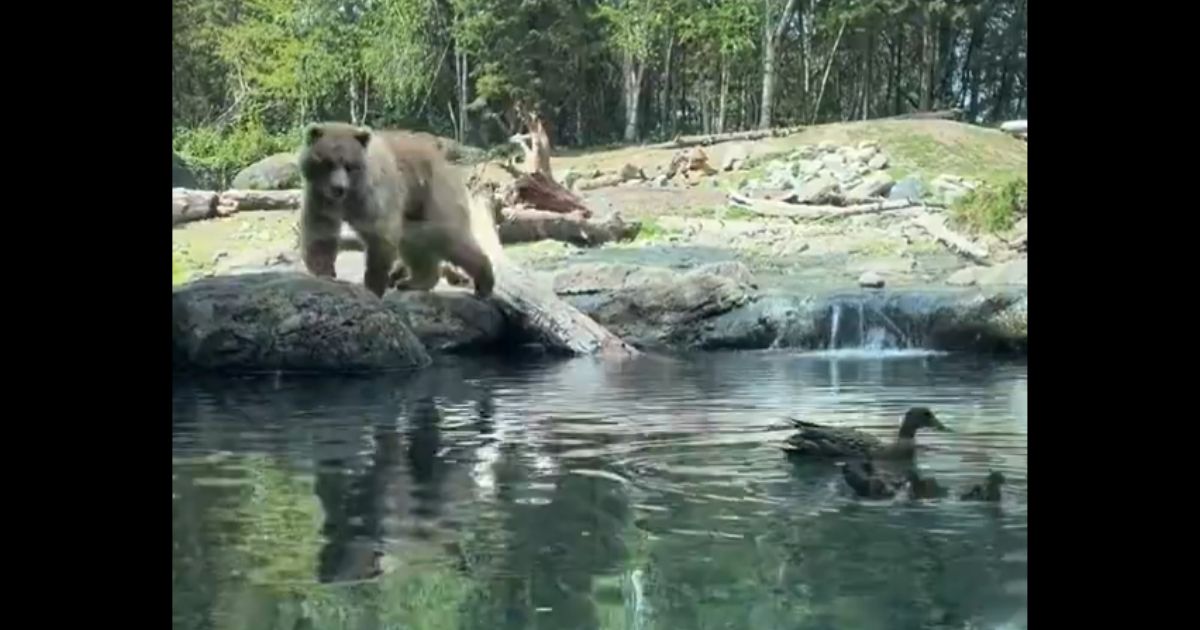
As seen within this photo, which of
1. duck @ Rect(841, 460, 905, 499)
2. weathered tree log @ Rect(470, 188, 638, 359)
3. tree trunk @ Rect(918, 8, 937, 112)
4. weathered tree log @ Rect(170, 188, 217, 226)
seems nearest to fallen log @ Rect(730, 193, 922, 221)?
tree trunk @ Rect(918, 8, 937, 112)

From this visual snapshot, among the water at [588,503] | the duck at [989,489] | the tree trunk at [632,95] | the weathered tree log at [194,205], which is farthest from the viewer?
the tree trunk at [632,95]

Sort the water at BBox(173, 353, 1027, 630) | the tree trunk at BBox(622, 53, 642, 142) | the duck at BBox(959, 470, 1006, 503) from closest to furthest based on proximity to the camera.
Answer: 1. the water at BBox(173, 353, 1027, 630)
2. the duck at BBox(959, 470, 1006, 503)
3. the tree trunk at BBox(622, 53, 642, 142)

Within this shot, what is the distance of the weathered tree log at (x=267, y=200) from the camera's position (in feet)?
8.87

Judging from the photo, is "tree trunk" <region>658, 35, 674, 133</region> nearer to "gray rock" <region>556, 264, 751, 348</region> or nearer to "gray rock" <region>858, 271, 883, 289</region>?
"gray rock" <region>556, 264, 751, 348</region>

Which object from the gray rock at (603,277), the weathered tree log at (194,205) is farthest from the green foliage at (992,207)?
the weathered tree log at (194,205)

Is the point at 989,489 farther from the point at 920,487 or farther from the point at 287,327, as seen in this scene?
the point at 287,327

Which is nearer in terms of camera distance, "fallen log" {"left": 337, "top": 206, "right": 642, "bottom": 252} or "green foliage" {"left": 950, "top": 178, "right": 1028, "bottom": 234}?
"green foliage" {"left": 950, "top": 178, "right": 1028, "bottom": 234}

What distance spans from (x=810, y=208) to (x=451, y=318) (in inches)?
29.9

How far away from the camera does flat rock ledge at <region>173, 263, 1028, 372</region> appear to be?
107 inches

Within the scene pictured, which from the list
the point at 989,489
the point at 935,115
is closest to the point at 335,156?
the point at 935,115

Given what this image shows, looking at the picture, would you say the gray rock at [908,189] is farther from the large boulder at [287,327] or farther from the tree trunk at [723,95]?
the large boulder at [287,327]

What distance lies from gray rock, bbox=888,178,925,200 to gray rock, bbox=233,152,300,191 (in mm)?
1186
